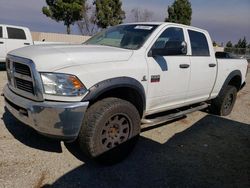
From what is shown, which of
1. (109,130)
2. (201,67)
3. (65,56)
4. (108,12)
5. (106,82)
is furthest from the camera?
(108,12)

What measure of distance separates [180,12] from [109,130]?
116 feet

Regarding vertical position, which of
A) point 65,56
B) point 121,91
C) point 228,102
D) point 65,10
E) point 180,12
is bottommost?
point 228,102

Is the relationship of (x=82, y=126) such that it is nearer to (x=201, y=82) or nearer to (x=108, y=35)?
(x=108, y=35)

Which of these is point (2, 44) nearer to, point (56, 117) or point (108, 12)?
point (56, 117)

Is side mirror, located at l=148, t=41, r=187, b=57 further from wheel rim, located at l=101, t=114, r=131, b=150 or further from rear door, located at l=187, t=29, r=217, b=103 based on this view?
wheel rim, located at l=101, t=114, r=131, b=150

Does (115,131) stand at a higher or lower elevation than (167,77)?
lower

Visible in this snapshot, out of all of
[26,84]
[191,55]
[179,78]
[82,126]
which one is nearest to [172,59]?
[179,78]

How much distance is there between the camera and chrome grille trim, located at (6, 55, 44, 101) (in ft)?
9.71

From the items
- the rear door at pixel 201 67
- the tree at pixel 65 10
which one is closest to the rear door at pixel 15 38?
the rear door at pixel 201 67

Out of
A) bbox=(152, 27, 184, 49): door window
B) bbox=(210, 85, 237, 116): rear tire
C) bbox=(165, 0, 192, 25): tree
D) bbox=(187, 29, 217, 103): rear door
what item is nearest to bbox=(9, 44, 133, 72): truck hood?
bbox=(152, 27, 184, 49): door window

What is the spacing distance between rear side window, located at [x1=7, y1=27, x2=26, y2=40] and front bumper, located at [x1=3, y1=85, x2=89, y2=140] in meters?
9.71

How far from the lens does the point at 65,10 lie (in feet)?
91.7

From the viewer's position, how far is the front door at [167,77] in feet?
12.7

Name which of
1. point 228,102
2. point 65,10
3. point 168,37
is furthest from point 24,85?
point 65,10
